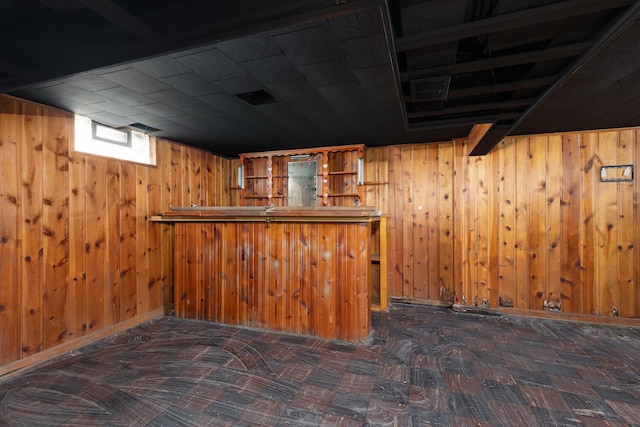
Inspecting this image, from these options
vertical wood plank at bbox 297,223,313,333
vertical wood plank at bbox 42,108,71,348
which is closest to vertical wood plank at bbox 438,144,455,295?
vertical wood plank at bbox 297,223,313,333

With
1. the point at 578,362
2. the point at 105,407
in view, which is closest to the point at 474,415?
the point at 578,362

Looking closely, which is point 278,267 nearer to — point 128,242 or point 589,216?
point 128,242

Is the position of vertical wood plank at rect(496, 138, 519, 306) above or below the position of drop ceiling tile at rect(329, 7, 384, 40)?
below

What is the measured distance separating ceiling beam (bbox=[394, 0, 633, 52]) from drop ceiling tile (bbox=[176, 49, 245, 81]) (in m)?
0.99

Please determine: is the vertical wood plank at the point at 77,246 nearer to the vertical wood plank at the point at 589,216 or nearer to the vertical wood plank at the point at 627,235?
the vertical wood plank at the point at 589,216

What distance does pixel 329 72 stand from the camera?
72.7 inches

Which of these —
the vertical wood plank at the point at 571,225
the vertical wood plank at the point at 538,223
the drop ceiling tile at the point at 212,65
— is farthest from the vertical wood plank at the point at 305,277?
the vertical wood plank at the point at 571,225

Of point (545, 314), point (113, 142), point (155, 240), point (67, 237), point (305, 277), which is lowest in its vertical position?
point (545, 314)

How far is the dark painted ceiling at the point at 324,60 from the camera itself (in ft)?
4.13

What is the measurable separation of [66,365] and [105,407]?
0.83m

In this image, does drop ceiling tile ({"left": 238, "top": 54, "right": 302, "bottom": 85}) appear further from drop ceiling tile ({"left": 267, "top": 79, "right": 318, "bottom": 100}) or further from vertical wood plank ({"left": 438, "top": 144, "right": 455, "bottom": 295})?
vertical wood plank ({"left": 438, "top": 144, "right": 455, "bottom": 295})

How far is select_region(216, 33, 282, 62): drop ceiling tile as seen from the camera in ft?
4.91

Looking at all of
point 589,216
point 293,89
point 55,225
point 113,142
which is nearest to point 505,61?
point 293,89

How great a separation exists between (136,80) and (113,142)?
1.28 m
